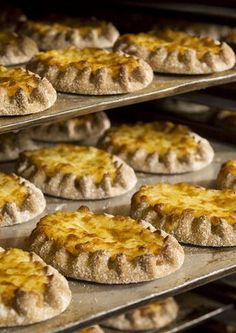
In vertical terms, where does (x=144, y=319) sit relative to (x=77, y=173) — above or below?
below

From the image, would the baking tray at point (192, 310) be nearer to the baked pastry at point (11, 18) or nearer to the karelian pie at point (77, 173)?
Result: the karelian pie at point (77, 173)

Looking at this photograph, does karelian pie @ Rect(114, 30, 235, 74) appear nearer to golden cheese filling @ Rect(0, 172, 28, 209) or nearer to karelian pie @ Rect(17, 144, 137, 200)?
karelian pie @ Rect(17, 144, 137, 200)

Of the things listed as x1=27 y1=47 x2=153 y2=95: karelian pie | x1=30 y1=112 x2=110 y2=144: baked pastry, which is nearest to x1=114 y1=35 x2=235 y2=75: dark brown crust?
x1=27 y1=47 x2=153 y2=95: karelian pie

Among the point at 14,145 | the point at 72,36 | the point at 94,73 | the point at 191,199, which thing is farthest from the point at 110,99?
the point at 72,36

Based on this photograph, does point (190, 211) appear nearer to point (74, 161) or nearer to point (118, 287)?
point (118, 287)

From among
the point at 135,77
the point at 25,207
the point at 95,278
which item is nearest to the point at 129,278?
the point at 95,278

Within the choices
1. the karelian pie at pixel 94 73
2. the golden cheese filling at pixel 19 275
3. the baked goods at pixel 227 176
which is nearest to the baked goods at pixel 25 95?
the karelian pie at pixel 94 73

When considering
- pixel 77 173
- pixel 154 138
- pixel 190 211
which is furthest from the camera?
pixel 154 138

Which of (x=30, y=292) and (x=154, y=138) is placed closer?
(x=30, y=292)
